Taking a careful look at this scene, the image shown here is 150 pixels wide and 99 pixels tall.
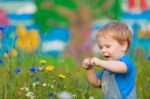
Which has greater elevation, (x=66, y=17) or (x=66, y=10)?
(x=66, y=10)

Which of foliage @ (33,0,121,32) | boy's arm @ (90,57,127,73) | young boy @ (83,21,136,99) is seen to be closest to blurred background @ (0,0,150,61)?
foliage @ (33,0,121,32)

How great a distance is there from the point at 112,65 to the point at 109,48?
0.14 meters

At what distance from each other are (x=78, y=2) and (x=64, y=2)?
23 centimetres

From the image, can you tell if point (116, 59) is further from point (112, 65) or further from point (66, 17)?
point (66, 17)

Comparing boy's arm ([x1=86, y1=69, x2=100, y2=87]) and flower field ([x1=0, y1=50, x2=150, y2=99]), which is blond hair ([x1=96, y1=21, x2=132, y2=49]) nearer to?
boy's arm ([x1=86, y1=69, x2=100, y2=87])

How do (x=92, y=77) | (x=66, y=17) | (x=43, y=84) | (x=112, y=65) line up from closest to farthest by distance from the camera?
1. (x=112, y=65)
2. (x=92, y=77)
3. (x=43, y=84)
4. (x=66, y=17)

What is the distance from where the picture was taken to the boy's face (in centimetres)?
421

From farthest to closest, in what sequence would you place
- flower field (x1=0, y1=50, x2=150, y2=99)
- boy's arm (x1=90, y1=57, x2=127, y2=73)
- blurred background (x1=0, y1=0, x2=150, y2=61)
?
1. blurred background (x1=0, y1=0, x2=150, y2=61)
2. flower field (x1=0, y1=50, x2=150, y2=99)
3. boy's arm (x1=90, y1=57, x2=127, y2=73)

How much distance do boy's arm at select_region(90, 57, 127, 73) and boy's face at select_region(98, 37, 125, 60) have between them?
0.28 ft

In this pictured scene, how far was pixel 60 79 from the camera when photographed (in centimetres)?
491

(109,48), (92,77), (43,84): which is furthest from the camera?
(43,84)

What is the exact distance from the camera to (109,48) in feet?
13.8

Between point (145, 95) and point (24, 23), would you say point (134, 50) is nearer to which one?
point (145, 95)

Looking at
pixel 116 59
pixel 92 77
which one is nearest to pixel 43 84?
pixel 92 77
